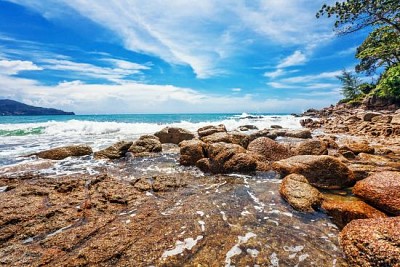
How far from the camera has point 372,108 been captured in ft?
111

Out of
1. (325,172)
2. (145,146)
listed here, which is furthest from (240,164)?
(145,146)

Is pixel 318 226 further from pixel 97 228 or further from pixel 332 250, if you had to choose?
pixel 97 228

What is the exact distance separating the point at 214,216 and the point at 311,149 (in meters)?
5.77

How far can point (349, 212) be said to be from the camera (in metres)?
4.11

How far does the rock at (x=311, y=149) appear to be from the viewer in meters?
8.39

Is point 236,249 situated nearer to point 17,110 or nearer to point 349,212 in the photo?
point 349,212

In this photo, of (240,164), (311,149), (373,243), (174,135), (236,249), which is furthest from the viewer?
(174,135)

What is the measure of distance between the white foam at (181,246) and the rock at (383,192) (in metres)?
3.46

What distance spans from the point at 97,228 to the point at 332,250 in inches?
152

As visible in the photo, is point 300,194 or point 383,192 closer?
point 383,192

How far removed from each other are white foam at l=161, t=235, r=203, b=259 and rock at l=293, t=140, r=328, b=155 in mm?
6172

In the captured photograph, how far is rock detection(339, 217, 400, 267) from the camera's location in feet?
8.96

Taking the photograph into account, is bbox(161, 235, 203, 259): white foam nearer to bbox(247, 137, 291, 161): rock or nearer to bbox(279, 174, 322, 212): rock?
bbox(279, 174, 322, 212): rock

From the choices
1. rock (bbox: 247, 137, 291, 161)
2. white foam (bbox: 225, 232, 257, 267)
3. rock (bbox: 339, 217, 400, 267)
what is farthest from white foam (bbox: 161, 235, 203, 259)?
rock (bbox: 247, 137, 291, 161)
